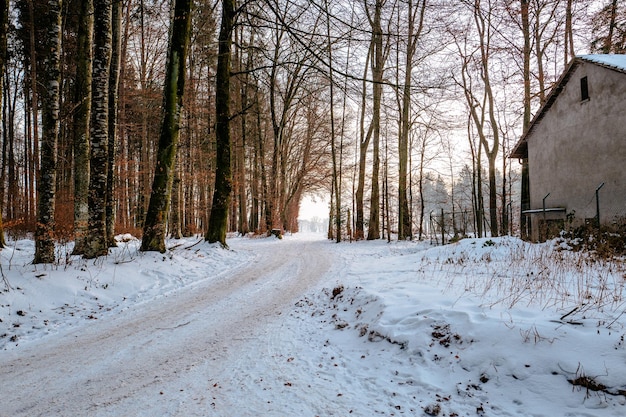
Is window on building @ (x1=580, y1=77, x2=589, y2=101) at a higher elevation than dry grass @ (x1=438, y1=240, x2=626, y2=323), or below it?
higher

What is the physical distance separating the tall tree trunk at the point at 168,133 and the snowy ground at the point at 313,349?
8.95 ft

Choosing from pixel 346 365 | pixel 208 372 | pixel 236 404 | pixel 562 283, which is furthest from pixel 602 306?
pixel 208 372

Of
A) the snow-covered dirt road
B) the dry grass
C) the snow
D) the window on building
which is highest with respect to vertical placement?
the snow

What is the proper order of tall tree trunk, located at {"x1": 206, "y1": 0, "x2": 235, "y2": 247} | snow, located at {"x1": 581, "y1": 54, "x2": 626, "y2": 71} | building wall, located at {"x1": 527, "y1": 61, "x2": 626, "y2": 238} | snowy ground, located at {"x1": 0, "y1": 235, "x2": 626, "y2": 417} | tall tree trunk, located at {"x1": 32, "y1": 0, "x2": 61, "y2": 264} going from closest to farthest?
snowy ground, located at {"x1": 0, "y1": 235, "x2": 626, "y2": 417}
tall tree trunk, located at {"x1": 32, "y1": 0, "x2": 61, "y2": 264}
snow, located at {"x1": 581, "y1": 54, "x2": 626, "y2": 71}
building wall, located at {"x1": 527, "y1": 61, "x2": 626, "y2": 238}
tall tree trunk, located at {"x1": 206, "y1": 0, "x2": 235, "y2": 247}

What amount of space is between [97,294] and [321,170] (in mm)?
25154

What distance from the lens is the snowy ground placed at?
2.71 meters

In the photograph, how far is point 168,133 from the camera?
9.60 metres

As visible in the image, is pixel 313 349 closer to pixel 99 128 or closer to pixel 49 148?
pixel 49 148

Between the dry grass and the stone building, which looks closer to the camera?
the dry grass

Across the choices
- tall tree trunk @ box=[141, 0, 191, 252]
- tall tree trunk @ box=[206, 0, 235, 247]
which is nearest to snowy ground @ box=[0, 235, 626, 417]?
tall tree trunk @ box=[141, 0, 191, 252]

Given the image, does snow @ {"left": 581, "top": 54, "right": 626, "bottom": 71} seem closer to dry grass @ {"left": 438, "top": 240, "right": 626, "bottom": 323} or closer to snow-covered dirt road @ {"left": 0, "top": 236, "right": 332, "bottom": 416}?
Answer: dry grass @ {"left": 438, "top": 240, "right": 626, "bottom": 323}

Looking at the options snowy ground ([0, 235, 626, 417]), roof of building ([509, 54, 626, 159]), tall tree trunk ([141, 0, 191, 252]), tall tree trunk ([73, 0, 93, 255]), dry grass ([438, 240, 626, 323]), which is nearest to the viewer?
snowy ground ([0, 235, 626, 417])

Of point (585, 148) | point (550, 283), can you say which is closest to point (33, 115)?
point (550, 283)

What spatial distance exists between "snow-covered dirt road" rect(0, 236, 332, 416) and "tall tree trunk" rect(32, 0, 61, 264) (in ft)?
10.5
